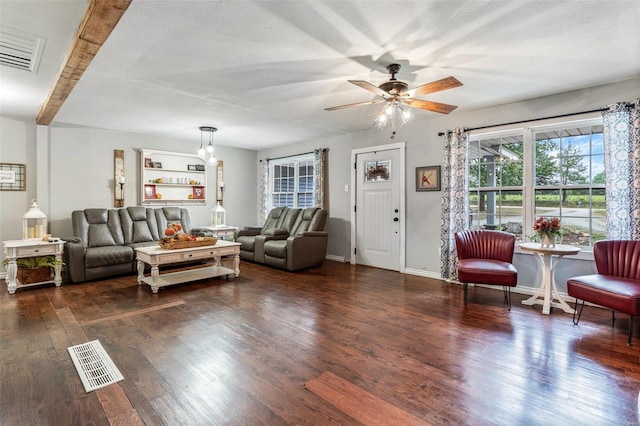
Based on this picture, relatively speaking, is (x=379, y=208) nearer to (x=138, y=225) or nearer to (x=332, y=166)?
(x=332, y=166)

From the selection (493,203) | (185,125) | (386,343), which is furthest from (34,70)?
(493,203)

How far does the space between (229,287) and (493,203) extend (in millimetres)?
3873

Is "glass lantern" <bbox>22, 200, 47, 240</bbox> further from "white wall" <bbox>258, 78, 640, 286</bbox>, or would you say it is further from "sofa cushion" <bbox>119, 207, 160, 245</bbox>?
"white wall" <bbox>258, 78, 640, 286</bbox>

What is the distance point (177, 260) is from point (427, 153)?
157 inches

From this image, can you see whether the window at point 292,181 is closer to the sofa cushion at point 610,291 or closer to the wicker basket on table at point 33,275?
the wicker basket on table at point 33,275

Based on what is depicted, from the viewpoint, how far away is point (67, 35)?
2492 mm

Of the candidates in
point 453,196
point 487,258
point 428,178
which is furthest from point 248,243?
point 487,258

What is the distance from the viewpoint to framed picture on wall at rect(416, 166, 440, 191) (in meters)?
4.86

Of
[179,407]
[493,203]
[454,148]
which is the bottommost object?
[179,407]

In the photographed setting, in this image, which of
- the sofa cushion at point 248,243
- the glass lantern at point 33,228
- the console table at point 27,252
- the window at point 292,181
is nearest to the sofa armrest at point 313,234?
the sofa cushion at point 248,243

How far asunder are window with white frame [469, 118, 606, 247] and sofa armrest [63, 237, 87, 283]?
18.4 feet

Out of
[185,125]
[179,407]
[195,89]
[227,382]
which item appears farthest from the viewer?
[185,125]

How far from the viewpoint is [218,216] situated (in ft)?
22.8

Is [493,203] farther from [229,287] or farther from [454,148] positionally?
[229,287]
